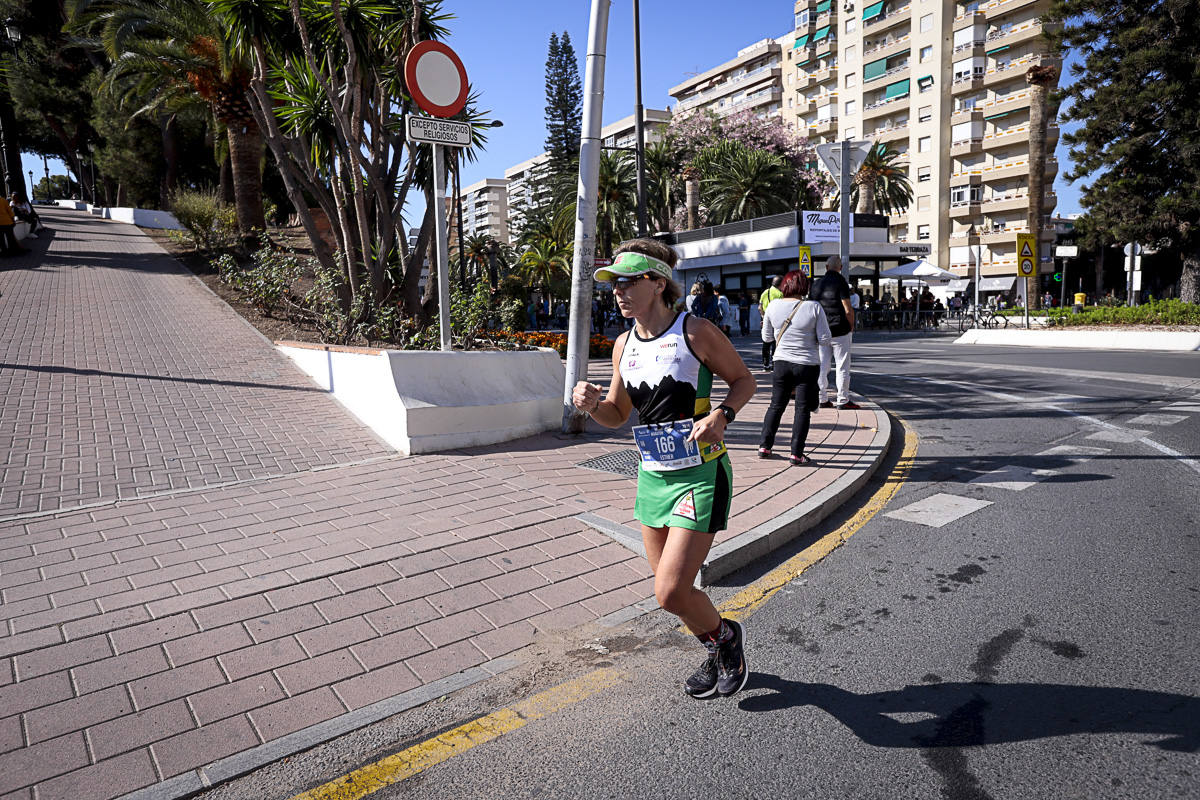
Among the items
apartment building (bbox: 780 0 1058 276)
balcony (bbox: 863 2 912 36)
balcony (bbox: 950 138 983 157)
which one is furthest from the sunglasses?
balcony (bbox: 863 2 912 36)

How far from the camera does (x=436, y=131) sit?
6750mm


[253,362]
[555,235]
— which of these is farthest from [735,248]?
[253,362]

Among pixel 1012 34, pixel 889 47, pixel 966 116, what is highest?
pixel 889 47

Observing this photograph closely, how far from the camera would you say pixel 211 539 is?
4613 millimetres

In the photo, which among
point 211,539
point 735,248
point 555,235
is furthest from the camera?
point 555,235

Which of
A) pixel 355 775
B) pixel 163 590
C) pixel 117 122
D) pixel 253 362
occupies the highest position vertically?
pixel 117 122

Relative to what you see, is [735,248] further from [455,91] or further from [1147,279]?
[1147,279]

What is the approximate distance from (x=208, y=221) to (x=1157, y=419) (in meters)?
23.0

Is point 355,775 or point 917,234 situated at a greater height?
point 917,234

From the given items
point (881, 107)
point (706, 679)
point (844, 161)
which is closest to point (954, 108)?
point (881, 107)

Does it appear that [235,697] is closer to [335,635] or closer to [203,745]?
[203,745]

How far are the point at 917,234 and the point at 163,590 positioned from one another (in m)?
63.6

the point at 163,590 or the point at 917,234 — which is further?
the point at 917,234

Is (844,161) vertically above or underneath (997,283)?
above
